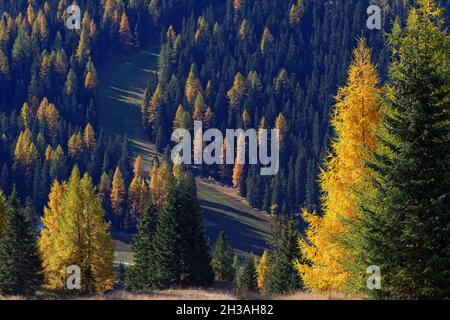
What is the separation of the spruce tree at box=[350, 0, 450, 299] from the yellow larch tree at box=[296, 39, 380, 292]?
465cm

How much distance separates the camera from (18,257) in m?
45.7

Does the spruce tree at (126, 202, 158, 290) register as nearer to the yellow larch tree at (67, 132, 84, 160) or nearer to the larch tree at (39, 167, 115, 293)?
the larch tree at (39, 167, 115, 293)

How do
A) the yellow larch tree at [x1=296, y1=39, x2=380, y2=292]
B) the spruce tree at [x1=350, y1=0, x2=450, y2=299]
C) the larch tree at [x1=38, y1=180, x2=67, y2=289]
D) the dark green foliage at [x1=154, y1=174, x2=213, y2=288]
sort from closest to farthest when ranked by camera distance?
the spruce tree at [x1=350, y1=0, x2=450, y2=299], the yellow larch tree at [x1=296, y1=39, x2=380, y2=292], the larch tree at [x1=38, y1=180, x2=67, y2=289], the dark green foliage at [x1=154, y1=174, x2=213, y2=288]

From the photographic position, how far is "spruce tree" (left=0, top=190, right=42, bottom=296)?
44.9 metres

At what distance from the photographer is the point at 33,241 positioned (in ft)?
157

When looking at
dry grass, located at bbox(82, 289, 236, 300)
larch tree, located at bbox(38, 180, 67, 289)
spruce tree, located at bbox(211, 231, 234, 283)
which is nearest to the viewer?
dry grass, located at bbox(82, 289, 236, 300)

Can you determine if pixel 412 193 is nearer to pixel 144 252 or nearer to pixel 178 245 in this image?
pixel 178 245

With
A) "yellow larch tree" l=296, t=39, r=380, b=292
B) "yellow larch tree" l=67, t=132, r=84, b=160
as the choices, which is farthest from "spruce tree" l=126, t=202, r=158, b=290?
"yellow larch tree" l=67, t=132, r=84, b=160

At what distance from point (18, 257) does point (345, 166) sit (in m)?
28.0

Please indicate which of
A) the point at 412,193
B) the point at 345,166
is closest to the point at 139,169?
the point at 345,166

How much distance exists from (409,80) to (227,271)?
67.9 m

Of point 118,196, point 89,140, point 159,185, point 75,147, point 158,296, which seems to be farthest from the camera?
point 89,140
